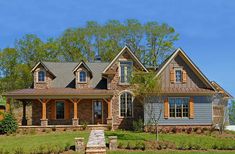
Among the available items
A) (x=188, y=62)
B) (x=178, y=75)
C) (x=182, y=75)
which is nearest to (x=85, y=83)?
(x=178, y=75)

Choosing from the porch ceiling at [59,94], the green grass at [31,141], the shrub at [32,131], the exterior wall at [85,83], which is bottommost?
the shrub at [32,131]

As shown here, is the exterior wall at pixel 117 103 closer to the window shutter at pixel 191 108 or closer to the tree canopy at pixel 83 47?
the window shutter at pixel 191 108

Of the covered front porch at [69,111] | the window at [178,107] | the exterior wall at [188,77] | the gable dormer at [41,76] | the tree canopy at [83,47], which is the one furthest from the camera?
the tree canopy at [83,47]

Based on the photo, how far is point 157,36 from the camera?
49562mm

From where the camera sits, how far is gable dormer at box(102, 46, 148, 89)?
28688 millimetres

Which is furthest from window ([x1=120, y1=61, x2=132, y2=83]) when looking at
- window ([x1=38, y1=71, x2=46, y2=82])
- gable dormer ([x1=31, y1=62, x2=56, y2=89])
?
window ([x1=38, y1=71, x2=46, y2=82])

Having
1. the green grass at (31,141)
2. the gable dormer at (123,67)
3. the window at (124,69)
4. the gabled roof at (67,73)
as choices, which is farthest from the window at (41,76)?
the window at (124,69)

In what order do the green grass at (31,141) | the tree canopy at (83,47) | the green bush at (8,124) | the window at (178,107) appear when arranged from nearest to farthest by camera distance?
the green grass at (31,141), the green bush at (8,124), the window at (178,107), the tree canopy at (83,47)

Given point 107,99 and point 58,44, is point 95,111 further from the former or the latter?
point 58,44

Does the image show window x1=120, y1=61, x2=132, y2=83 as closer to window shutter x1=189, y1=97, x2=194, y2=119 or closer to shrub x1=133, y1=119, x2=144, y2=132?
shrub x1=133, y1=119, x2=144, y2=132

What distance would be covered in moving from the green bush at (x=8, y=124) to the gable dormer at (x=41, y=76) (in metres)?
4.25

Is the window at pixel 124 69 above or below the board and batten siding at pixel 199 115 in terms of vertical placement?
above

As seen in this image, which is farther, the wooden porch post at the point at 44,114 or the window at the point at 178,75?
the window at the point at 178,75

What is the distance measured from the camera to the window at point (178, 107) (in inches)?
1085
